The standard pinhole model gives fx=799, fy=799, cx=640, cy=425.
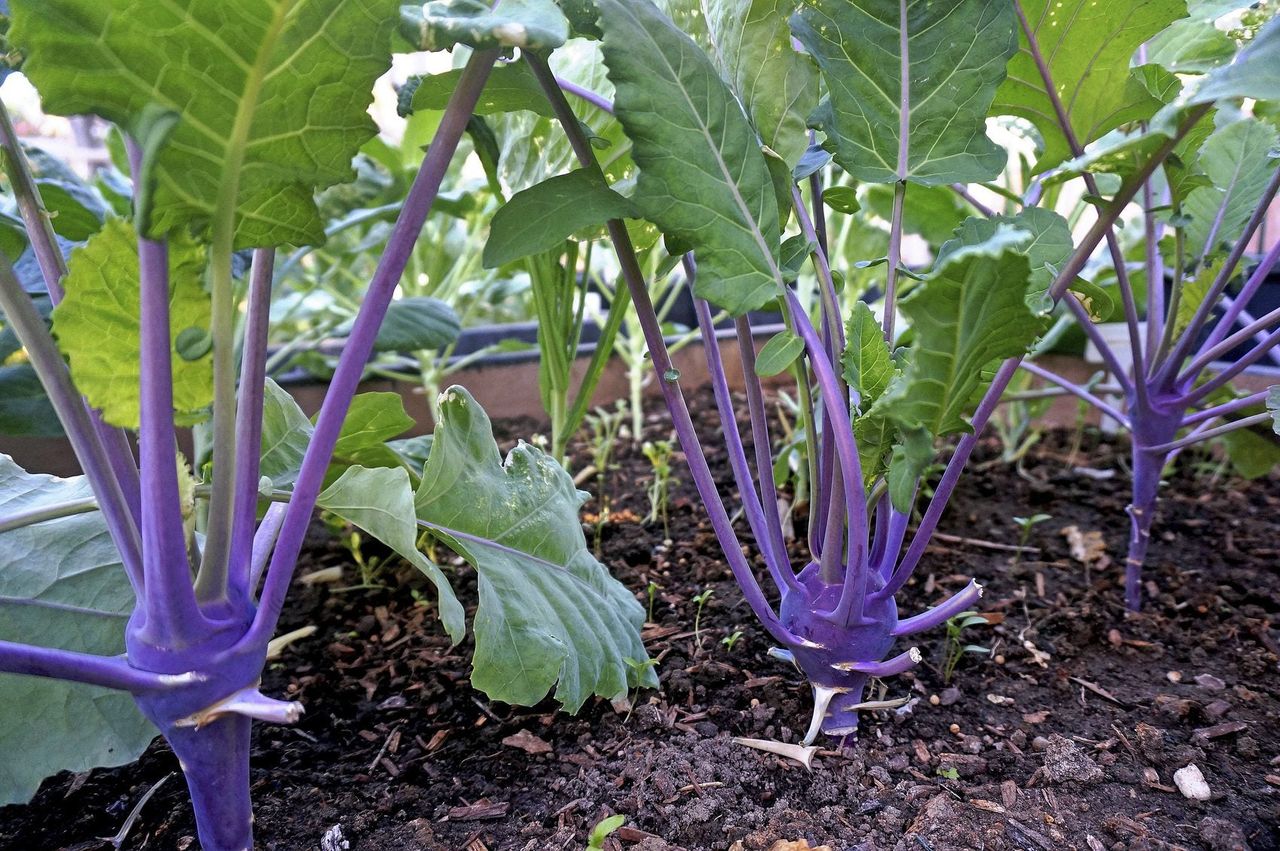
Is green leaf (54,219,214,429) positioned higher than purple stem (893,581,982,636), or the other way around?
green leaf (54,219,214,429)

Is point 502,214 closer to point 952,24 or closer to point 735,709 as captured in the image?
point 952,24

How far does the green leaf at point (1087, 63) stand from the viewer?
0.77 m

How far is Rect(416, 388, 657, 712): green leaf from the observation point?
66 centimetres

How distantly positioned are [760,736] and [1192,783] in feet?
1.24

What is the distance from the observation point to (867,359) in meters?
0.64

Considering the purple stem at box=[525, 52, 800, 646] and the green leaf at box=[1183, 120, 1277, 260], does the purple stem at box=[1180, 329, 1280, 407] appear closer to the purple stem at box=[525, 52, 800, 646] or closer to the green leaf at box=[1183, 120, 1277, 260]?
the green leaf at box=[1183, 120, 1277, 260]

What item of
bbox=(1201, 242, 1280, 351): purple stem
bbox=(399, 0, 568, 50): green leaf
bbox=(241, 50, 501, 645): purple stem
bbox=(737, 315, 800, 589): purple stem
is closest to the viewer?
bbox=(399, 0, 568, 50): green leaf

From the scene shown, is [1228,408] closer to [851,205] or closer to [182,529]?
[851,205]

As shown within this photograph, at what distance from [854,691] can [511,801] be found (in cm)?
33

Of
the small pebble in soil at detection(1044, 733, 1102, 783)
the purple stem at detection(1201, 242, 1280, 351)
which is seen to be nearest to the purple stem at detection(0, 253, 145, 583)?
the small pebble in soil at detection(1044, 733, 1102, 783)

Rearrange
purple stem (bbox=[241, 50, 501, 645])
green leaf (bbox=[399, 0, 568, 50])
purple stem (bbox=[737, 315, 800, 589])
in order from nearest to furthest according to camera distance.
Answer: green leaf (bbox=[399, 0, 568, 50]), purple stem (bbox=[241, 50, 501, 645]), purple stem (bbox=[737, 315, 800, 589])

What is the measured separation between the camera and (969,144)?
27.9 inches

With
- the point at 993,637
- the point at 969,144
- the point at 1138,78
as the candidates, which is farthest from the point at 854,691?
the point at 1138,78

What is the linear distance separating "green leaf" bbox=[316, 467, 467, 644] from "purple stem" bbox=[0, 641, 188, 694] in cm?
16
